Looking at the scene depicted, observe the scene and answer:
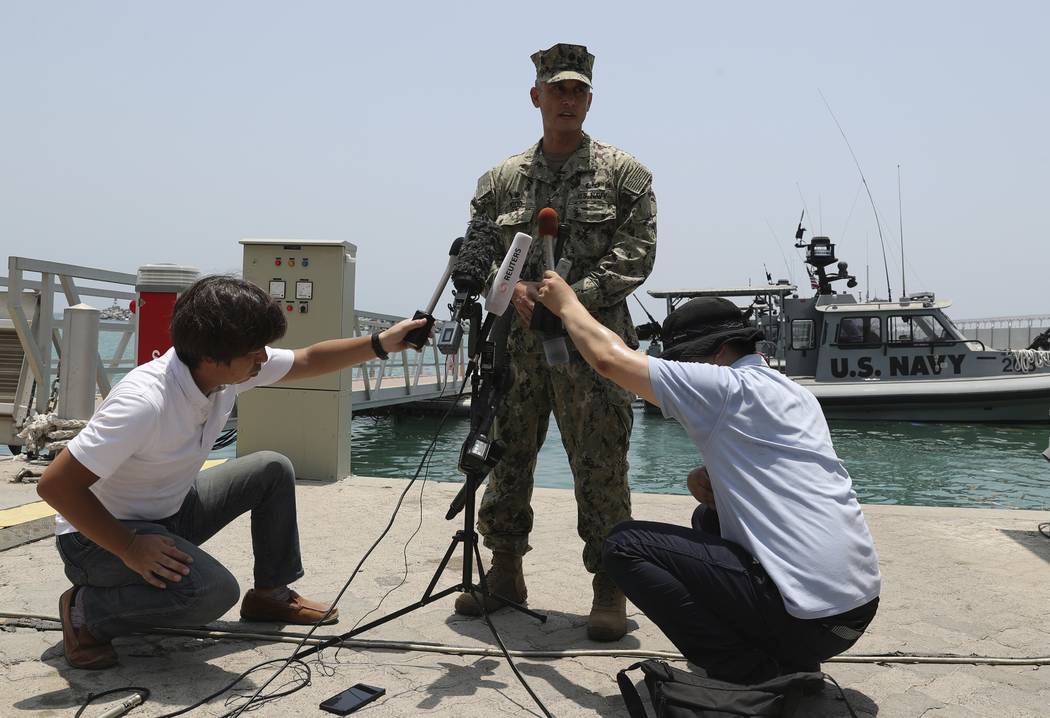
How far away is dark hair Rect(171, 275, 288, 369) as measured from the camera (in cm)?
229

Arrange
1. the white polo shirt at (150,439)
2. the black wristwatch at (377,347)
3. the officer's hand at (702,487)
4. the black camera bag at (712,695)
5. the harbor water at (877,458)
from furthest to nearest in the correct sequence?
the harbor water at (877,458) → the black wristwatch at (377,347) → the officer's hand at (702,487) → the white polo shirt at (150,439) → the black camera bag at (712,695)

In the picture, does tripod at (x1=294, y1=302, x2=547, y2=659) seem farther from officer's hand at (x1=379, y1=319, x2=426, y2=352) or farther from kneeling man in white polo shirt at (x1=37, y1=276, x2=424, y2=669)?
kneeling man in white polo shirt at (x1=37, y1=276, x2=424, y2=669)

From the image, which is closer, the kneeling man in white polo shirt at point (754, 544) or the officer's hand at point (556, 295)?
the kneeling man in white polo shirt at point (754, 544)

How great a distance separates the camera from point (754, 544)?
6.88 feet

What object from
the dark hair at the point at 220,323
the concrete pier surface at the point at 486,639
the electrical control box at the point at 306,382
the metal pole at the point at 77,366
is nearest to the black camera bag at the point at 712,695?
the concrete pier surface at the point at 486,639

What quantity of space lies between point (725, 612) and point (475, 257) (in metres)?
1.22

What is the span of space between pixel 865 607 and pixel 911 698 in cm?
46

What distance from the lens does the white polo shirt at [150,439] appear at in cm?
217

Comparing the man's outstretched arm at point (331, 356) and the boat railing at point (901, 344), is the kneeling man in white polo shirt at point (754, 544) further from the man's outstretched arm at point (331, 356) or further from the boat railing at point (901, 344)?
the boat railing at point (901, 344)

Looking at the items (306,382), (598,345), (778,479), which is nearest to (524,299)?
(598,345)

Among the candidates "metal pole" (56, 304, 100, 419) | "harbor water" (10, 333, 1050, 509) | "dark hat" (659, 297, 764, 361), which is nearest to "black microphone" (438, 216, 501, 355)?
"dark hat" (659, 297, 764, 361)

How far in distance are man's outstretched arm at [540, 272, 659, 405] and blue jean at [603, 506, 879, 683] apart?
41 centimetres

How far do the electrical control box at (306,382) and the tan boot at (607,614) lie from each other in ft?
10.4

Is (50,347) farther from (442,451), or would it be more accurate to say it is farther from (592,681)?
(442,451)
